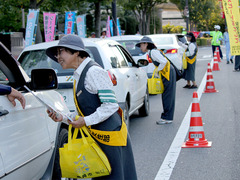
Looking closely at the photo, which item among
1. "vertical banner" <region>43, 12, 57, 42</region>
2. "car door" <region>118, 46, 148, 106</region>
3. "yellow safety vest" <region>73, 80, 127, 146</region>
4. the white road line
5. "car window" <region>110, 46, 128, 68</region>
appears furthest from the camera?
"vertical banner" <region>43, 12, 57, 42</region>

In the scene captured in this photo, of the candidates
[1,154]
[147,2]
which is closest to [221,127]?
[1,154]

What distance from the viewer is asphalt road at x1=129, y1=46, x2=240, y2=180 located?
5930 mm

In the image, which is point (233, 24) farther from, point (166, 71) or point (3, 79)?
point (3, 79)

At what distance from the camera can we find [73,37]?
12.1ft

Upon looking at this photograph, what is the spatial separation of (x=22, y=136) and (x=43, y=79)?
2.08 feet

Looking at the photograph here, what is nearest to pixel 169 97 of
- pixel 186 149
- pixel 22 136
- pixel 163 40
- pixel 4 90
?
pixel 186 149

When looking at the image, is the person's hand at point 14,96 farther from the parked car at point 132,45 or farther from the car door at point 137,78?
the parked car at point 132,45

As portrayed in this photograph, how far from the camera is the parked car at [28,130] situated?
322 centimetres

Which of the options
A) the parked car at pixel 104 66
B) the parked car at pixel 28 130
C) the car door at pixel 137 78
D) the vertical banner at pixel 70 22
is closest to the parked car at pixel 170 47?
the vertical banner at pixel 70 22

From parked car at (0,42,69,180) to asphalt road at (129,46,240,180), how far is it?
183cm

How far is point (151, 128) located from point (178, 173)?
3.03 metres

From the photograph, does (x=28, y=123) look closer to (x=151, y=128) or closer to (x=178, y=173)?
(x=178, y=173)

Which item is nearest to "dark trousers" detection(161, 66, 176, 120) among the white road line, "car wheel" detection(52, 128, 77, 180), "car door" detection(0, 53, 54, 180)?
the white road line

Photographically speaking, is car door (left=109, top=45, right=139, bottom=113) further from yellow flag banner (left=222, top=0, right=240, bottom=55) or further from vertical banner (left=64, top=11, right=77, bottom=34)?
vertical banner (left=64, top=11, right=77, bottom=34)
